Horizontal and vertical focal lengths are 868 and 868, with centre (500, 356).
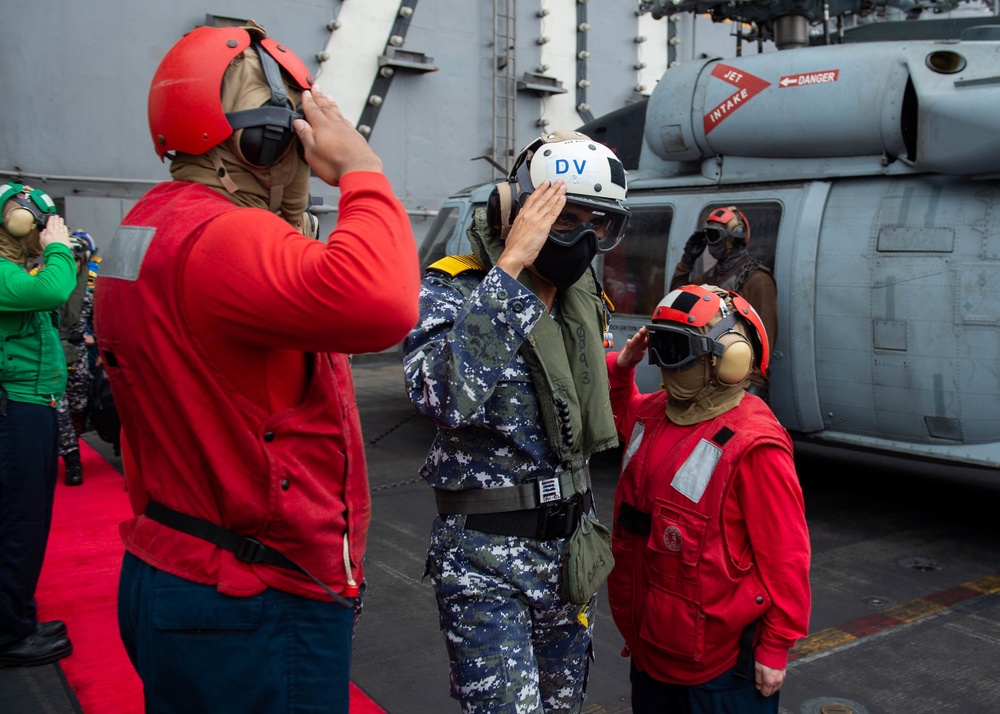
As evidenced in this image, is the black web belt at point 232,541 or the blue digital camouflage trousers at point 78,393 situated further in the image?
the blue digital camouflage trousers at point 78,393

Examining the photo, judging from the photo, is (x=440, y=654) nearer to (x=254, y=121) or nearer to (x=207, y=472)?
(x=207, y=472)

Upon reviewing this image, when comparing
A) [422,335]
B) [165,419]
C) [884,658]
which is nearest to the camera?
[165,419]

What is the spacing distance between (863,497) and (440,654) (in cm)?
408

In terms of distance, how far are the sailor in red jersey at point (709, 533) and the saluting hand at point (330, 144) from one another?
1.31 meters

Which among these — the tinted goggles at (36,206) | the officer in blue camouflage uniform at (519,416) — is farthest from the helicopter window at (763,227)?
the tinted goggles at (36,206)

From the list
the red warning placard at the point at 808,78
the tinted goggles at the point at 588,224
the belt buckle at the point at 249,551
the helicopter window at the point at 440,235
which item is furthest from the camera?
the helicopter window at the point at 440,235

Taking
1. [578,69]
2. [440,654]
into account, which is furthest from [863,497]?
[578,69]

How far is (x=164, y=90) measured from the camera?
1.73 meters

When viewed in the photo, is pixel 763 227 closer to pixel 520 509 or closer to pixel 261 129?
pixel 520 509

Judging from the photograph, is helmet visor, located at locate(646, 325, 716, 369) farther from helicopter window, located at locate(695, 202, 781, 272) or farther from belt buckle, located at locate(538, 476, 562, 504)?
helicopter window, located at locate(695, 202, 781, 272)

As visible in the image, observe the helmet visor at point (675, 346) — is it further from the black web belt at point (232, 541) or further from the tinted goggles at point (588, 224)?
the black web belt at point (232, 541)

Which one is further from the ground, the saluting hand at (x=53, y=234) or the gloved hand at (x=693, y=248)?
the saluting hand at (x=53, y=234)

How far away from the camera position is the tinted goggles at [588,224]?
2.26 meters

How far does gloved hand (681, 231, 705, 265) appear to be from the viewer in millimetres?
6336
